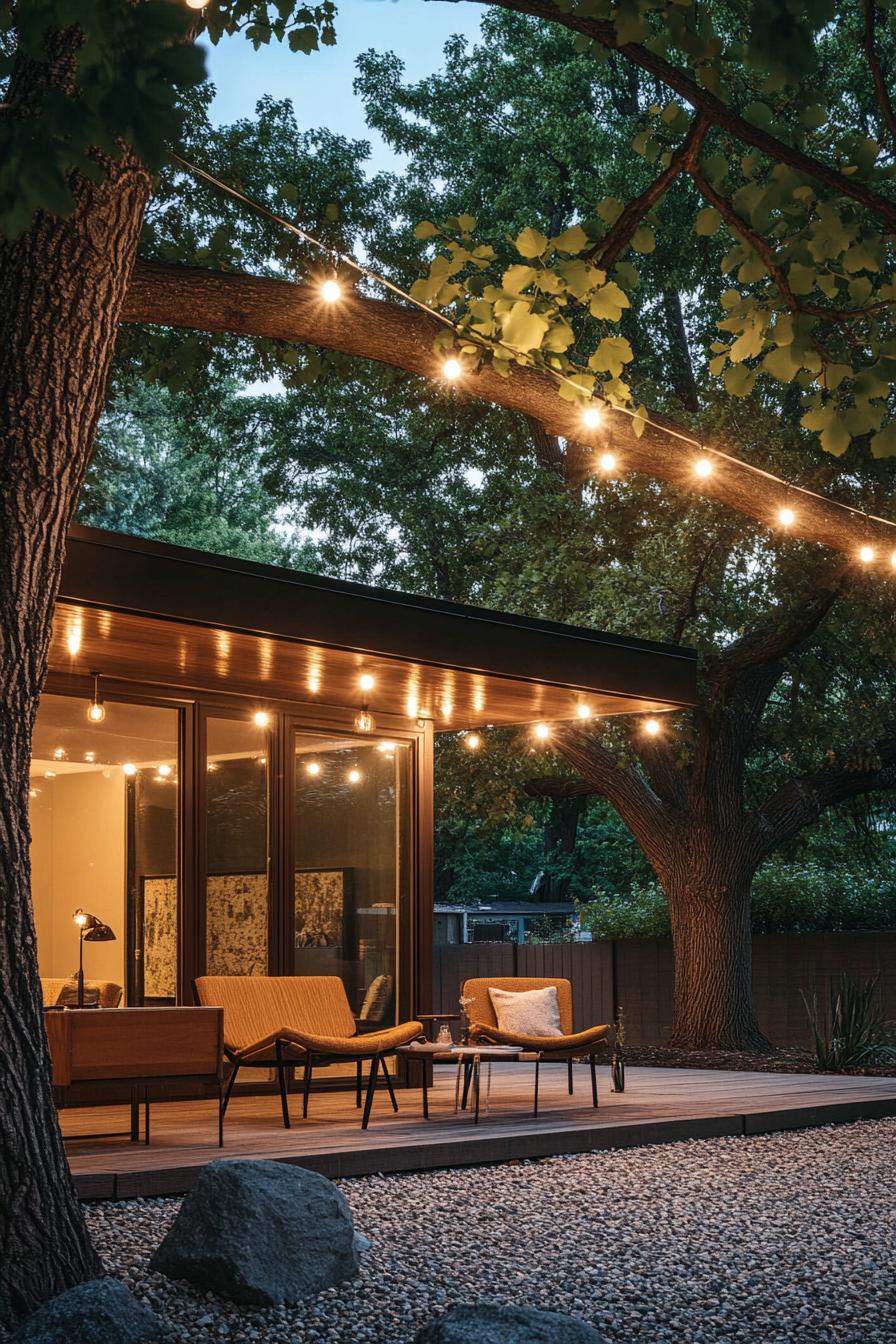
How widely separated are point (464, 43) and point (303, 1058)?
11827mm

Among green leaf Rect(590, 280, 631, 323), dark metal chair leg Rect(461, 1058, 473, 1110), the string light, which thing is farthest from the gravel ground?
the string light

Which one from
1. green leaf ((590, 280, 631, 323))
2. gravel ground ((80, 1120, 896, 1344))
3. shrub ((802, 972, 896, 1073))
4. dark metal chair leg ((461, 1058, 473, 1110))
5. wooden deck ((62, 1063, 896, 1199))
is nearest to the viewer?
gravel ground ((80, 1120, 896, 1344))

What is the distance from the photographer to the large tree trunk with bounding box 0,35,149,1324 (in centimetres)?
359

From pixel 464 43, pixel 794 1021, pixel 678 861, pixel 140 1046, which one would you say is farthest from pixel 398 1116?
pixel 464 43

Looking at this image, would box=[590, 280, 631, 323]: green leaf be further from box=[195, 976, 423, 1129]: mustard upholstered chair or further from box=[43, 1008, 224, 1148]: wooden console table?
box=[195, 976, 423, 1129]: mustard upholstered chair

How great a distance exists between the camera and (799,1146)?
7617 mm

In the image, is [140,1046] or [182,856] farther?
[182,856]

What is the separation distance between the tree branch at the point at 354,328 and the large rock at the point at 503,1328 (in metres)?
3.31

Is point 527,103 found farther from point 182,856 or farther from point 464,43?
point 182,856

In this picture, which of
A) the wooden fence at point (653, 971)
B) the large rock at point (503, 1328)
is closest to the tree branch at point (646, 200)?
the large rock at point (503, 1328)

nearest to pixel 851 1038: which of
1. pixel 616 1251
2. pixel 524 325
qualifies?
pixel 616 1251

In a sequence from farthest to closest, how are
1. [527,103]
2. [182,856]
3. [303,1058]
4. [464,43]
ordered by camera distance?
1. [464,43]
2. [527,103]
3. [182,856]
4. [303,1058]

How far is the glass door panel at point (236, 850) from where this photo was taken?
29.8ft

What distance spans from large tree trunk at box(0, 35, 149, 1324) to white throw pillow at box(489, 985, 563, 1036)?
5576 millimetres
